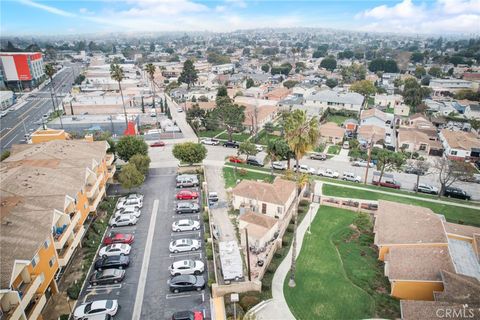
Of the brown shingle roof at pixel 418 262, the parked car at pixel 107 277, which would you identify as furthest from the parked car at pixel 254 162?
the parked car at pixel 107 277

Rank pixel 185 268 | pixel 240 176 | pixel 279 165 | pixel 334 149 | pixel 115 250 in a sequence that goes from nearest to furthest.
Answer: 1. pixel 185 268
2. pixel 115 250
3. pixel 240 176
4. pixel 279 165
5. pixel 334 149

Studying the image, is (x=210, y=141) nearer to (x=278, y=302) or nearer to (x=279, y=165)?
(x=279, y=165)

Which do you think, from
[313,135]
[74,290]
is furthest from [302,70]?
[74,290]

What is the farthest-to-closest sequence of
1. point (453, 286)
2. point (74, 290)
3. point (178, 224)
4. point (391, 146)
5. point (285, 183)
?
point (391, 146) → point (285, 183) → point (178, 224) → point (74, 290) → point (453, 286)

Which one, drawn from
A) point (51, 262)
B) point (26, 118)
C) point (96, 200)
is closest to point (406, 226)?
point (51, 262)

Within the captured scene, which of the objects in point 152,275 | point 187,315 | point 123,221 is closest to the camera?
point 187,315

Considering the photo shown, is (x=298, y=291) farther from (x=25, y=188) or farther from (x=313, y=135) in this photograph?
(x=25, y=188)

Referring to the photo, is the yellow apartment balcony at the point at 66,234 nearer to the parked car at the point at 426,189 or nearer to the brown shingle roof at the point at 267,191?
the brown shingle roof at the point at 267,191
